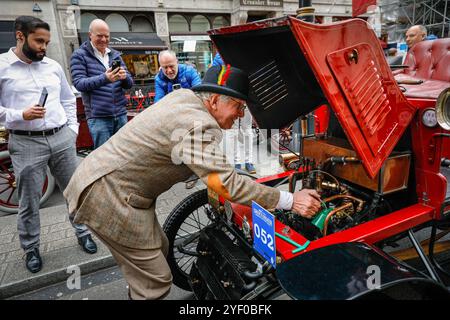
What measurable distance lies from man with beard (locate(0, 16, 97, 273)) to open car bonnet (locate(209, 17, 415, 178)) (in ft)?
5.00

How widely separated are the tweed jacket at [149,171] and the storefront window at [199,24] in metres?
13.8

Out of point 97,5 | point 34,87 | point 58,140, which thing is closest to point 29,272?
point 58,140

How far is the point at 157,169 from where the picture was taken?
1.50 meters

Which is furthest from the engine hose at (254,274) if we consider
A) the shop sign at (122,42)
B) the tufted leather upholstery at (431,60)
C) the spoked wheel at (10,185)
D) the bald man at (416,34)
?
the shop sign at (122,42)

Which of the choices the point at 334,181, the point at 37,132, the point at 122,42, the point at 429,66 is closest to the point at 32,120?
the point at 37,132

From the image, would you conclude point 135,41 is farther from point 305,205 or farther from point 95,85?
point 305,205

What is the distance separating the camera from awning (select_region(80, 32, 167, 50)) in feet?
40.4

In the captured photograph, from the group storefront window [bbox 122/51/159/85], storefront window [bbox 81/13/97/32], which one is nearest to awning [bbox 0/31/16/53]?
storefront window [bbox 81/13/97/32]

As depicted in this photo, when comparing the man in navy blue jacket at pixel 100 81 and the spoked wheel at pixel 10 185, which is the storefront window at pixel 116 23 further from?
the man in navy blue jacket at pixel 100 81

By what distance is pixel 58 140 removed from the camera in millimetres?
2609

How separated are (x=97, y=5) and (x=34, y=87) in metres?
11.5

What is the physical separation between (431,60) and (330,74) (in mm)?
2203

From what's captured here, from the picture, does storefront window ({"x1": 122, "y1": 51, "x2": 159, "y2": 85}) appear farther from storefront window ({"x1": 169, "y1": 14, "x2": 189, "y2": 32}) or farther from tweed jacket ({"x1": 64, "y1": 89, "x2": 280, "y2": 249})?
tweed jacket ({"x1": 64, "y1": 89, "x2": 280, "y2": 249})
